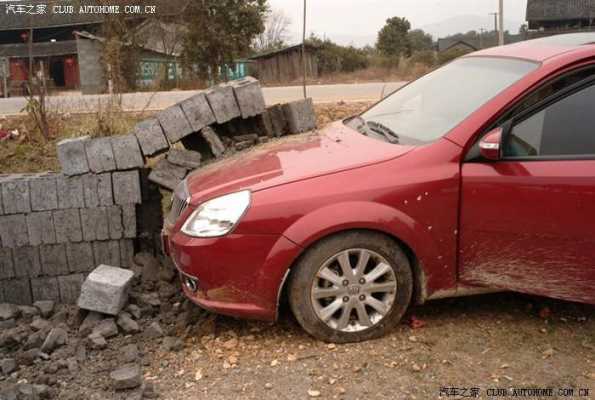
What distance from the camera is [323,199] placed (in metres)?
3.33

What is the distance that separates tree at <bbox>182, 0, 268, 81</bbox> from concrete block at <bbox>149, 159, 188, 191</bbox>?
21.2 meters

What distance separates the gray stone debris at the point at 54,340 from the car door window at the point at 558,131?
9.75ft

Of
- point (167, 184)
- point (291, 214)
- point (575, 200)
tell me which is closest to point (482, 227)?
point (575, 200)

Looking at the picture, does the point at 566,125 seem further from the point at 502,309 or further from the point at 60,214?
the point at 60,214

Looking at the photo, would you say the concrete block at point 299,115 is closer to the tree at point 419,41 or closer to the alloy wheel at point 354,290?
the alloy wheel at point 354,290

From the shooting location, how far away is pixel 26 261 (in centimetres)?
486

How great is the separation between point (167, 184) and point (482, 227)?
2647mm

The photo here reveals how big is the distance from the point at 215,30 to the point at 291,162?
900 inches

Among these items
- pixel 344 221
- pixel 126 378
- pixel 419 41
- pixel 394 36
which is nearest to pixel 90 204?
pixel 126 378

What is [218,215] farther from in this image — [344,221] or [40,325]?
[40,325]

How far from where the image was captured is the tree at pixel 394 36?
135 ft

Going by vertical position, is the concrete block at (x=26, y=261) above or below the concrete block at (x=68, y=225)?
below

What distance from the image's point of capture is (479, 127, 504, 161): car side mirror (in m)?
3.26

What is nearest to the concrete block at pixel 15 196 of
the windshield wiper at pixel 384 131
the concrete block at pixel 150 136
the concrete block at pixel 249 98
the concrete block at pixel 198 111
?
the concrete block at pixel 150 136
